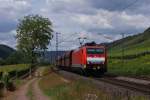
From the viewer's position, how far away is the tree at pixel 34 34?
123 metres

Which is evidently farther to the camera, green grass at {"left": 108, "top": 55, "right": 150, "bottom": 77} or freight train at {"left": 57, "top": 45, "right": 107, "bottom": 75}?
green grass at {"left": 108, "top": 55, "right": 150, "bottom": 77}

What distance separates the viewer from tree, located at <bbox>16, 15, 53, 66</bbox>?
12344cm

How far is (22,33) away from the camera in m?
124

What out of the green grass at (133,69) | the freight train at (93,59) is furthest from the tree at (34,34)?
the freight train at (93,59)

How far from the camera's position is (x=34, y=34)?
12438 centimetres

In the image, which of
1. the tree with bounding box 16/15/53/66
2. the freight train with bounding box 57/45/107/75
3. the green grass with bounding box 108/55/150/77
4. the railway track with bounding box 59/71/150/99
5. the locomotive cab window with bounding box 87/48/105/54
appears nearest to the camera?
the railway track with bounding box 59/71/150/99

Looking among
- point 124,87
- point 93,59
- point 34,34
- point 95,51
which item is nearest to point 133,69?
point 95,51

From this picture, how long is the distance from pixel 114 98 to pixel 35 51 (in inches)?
4124

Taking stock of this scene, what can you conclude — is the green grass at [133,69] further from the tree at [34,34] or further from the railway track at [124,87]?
the tree at [34,34]

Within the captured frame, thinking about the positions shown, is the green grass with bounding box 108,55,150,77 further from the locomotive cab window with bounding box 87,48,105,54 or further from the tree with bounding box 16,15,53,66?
the tree with bounding box 16,15,53,66

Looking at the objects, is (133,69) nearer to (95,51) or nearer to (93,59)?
(95,51)

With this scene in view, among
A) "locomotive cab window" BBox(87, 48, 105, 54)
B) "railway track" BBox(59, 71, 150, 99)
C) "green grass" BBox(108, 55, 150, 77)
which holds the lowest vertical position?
"railway track" BBox(59, 71, 150, 99)

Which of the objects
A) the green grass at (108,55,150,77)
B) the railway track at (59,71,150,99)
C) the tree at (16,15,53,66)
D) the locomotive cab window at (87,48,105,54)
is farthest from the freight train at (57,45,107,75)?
the tree at (16,15,53,66)

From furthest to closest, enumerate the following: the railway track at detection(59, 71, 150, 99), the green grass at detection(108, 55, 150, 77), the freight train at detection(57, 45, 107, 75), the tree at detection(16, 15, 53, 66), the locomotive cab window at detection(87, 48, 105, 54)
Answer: the tree at detection(16, 15, 53, 66) → the green grass at detection(108, 55, 150, 77) → the locomotive cab window at detection(87, 48, 105, 54) → the freight train at detection(57, 45, 107, 75) → the railway track at detection(59, 71, 150, 99)
